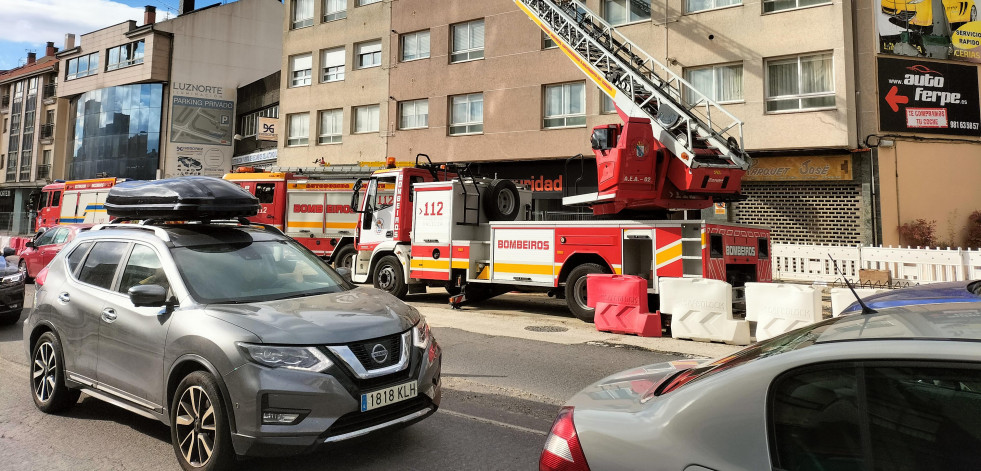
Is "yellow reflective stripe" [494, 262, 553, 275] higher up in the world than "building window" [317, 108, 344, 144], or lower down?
lower down

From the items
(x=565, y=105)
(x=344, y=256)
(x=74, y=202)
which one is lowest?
(x=344, y=256)

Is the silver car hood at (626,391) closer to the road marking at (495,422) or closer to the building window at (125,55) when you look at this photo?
the road marking at (495,422)

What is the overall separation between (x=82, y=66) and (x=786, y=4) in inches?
2038

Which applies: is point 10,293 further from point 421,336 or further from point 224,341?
point 421,336

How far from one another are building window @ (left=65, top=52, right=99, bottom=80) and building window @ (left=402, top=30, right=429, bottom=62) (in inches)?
1374

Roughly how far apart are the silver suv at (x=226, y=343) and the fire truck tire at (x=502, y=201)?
25.3ft

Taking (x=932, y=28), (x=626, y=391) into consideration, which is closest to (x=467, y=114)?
(x=932, y=28)

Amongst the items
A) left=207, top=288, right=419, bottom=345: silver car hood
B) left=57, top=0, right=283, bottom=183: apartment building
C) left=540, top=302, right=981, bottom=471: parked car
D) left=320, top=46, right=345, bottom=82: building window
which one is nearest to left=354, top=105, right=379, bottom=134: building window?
left=320, top=46, right=345, bottom=82: building window

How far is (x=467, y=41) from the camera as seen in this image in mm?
22469

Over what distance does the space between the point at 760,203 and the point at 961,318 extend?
16.7 metres

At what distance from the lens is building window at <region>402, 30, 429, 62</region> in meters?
23.7

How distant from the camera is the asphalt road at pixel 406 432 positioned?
3809 mm

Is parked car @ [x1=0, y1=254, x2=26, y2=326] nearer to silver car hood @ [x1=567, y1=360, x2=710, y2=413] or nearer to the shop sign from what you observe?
silver car hood @ [x1=567, y1=360, x2=710, y2=413]

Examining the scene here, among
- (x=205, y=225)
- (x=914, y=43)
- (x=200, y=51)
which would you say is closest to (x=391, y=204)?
(x=205, y=225)
